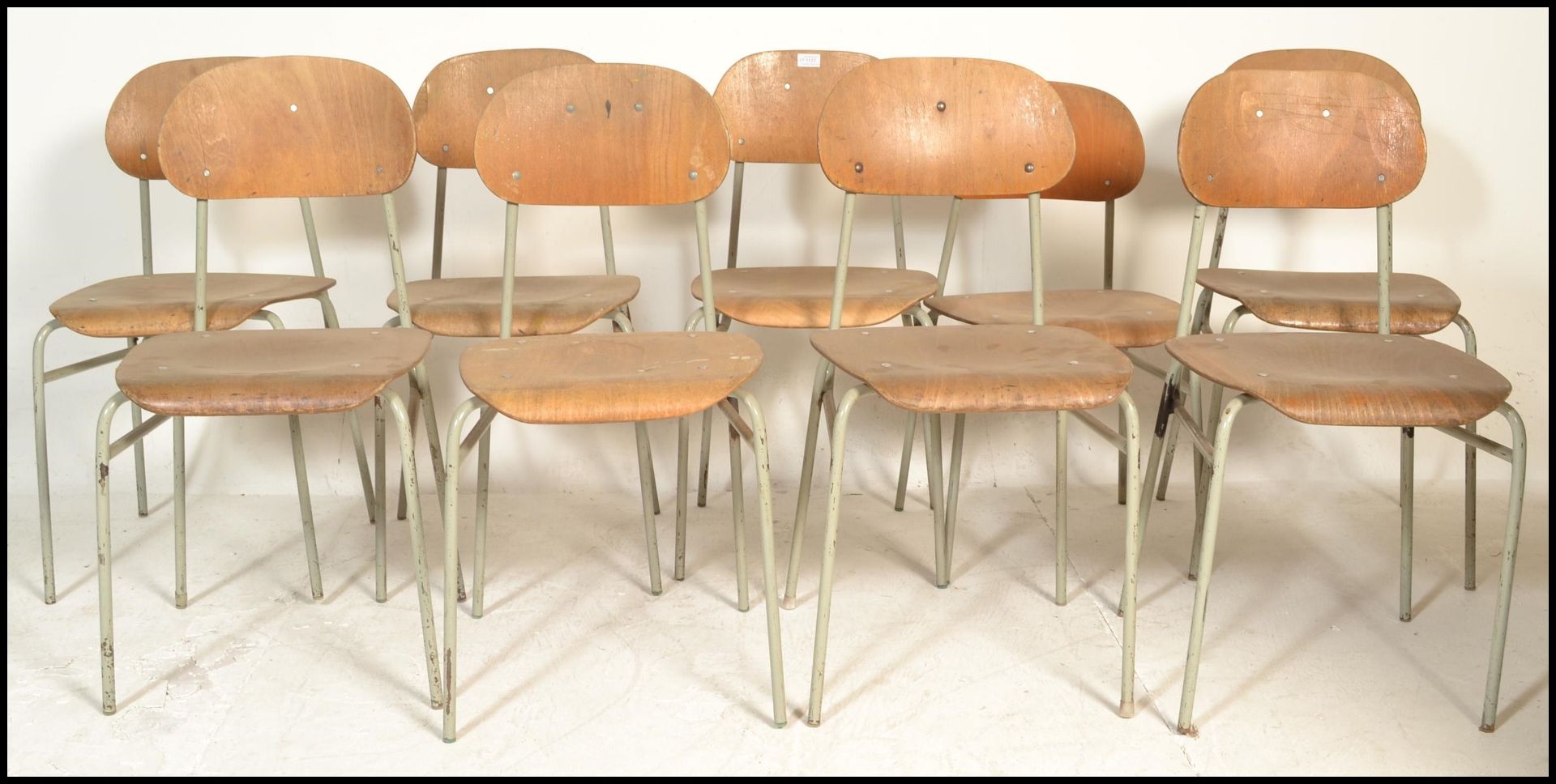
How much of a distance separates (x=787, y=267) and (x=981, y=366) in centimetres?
96

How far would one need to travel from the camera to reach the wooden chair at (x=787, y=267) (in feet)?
7.84

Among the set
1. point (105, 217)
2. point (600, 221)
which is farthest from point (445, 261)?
point (105, 217)

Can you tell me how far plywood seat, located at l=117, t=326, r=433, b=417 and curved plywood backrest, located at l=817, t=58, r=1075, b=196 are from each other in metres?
0.81

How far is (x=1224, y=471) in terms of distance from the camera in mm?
2279

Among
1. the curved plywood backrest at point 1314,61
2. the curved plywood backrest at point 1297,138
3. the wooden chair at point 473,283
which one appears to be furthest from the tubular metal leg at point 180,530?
the curved plywood backrest at point 1314,61

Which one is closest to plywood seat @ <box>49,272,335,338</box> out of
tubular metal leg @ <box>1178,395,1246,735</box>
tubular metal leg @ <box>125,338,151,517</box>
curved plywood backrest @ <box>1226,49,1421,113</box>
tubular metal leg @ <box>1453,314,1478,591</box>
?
tubular metal leg @ <box>125,338,151,517</box>

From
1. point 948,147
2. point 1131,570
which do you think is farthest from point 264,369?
point 1131,570

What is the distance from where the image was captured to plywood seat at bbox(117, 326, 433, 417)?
5.96 ft

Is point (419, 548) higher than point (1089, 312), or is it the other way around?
point (1089, 312)

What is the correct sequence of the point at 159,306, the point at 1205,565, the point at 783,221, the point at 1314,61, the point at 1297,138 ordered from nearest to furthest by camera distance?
1. the point at 1205,565
2. the point at 1297,138
3. the point at 159,306
4. the point at 1314,61
5. the point at 783,221

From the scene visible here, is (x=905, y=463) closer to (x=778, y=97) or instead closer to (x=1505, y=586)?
(x=778, y=97)

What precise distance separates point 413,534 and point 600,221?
121 centimetres

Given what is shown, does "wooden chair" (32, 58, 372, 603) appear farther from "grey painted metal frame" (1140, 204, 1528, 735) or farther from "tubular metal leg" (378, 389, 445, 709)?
"grey painted metal frame" (1140, 204, 1528, 735)

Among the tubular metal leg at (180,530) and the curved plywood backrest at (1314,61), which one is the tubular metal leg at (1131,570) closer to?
the curved plywood backrest at (1314,61)
